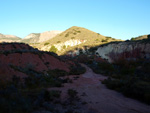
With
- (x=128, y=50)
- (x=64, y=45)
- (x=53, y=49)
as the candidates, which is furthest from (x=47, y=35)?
(x=128, y=50)

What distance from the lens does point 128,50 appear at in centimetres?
2905

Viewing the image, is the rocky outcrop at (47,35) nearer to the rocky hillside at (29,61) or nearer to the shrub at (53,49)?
the shrub at (53,49)

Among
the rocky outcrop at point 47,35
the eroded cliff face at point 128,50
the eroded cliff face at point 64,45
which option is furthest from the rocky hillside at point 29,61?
the rocky outcrop at point 47,35

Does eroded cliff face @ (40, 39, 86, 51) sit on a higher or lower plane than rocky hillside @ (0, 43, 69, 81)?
higher

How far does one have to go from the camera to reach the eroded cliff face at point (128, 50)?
85.9 feet

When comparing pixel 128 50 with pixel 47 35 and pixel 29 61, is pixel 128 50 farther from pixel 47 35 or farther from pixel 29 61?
pixel 47 35

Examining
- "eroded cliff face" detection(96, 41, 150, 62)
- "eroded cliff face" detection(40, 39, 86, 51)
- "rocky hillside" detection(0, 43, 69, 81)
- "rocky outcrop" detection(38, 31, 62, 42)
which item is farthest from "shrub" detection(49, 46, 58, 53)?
"rocky outcrop" detection(38, 31, 62, 42)

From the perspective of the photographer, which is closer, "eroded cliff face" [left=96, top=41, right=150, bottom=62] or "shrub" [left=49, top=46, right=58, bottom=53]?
"eroded cliff face" [left=96, top=41, right=150, bottom=62]

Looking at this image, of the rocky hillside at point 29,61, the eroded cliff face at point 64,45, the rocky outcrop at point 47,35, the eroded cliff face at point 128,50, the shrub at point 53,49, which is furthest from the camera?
the rocky outcrop at point 47,35

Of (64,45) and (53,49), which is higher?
(64,45)

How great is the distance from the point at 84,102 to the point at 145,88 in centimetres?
405

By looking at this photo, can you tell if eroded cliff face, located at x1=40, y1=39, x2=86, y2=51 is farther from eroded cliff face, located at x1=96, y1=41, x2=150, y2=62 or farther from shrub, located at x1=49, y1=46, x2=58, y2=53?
eroded cliff face, located at x1=96, y1=41, x2=150, y2=62

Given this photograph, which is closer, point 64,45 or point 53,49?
point 53,49

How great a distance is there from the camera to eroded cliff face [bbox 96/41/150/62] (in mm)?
26184
